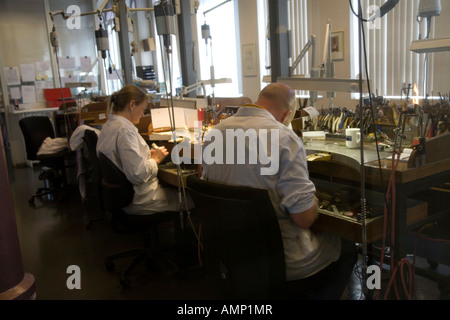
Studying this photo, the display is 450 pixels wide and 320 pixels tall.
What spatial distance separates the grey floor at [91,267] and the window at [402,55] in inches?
64.8

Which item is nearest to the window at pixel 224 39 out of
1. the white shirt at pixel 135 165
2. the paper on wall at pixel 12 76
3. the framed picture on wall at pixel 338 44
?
the framed picture on wall at pixel 338 44

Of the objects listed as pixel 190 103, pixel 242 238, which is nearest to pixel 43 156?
pixel 190 103

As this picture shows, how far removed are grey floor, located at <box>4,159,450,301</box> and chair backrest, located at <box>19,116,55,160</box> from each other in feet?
2.67

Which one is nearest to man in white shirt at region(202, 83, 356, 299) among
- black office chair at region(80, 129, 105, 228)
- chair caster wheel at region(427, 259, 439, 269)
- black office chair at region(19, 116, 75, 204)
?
chair caster wheel at region(427, 259, 439, 269)

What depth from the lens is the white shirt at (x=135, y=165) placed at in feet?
7.66

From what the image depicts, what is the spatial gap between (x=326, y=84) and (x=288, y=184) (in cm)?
61

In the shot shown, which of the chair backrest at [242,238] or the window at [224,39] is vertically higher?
the window at [224,39]

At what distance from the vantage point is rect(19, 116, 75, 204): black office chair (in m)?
4.54

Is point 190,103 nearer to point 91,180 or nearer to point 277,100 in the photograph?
point 277,100

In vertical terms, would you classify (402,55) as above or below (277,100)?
above

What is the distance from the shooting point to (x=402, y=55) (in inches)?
141

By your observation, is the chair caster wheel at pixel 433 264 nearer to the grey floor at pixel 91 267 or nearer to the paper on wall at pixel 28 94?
the grey floor at pixel 91 267

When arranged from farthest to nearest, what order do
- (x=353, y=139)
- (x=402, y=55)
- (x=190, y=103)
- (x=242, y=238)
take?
(x=402, y=55), (x=190, y=103), (x=353, y=139), (x=242, y=238)
